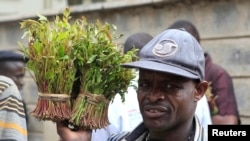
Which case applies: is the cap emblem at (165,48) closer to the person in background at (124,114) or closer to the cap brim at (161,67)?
the cap brim at (161,67)

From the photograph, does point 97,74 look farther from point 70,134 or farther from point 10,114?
point 10,114

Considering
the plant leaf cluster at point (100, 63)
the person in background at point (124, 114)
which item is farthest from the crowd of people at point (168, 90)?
the person in background at point (124, 114)

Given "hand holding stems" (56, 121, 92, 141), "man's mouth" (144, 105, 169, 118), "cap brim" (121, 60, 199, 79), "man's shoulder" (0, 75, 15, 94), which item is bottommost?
"hand holding stems" (56, 121, 92, 141)

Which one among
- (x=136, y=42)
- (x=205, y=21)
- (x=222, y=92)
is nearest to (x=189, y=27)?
(x=222, y=92)

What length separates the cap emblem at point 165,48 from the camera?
2893 millimetres

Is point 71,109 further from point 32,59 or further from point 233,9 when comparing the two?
point 233,9

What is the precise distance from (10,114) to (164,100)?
1.04 meters

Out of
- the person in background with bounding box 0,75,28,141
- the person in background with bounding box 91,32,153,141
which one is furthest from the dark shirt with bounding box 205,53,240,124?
the person in background with bounding box 0,75,28,141

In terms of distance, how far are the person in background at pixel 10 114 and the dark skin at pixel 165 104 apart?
0.66 meters

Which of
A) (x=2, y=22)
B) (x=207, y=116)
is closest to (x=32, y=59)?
(x=207, y=116)

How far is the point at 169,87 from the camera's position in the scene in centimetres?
286

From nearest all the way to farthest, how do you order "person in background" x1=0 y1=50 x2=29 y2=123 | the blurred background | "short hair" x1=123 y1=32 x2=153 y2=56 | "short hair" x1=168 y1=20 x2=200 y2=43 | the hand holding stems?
the hand holding stems, "short hair" x1=123 y1=32 x2=153 y2=56, "short hair" x1=168 y1=20 x2=200 y2=43, "person in background" x1=0 y1=50 x2=29 y2=123, the blurred background

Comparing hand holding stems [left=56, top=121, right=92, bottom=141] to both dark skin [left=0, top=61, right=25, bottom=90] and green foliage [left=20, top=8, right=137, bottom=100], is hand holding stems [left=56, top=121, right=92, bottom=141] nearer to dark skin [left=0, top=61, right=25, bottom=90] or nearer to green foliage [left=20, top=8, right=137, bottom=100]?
green foliage [left=20, top=8, right=137, bottom=100]

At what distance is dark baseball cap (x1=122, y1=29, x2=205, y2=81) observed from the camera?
2.85 m
